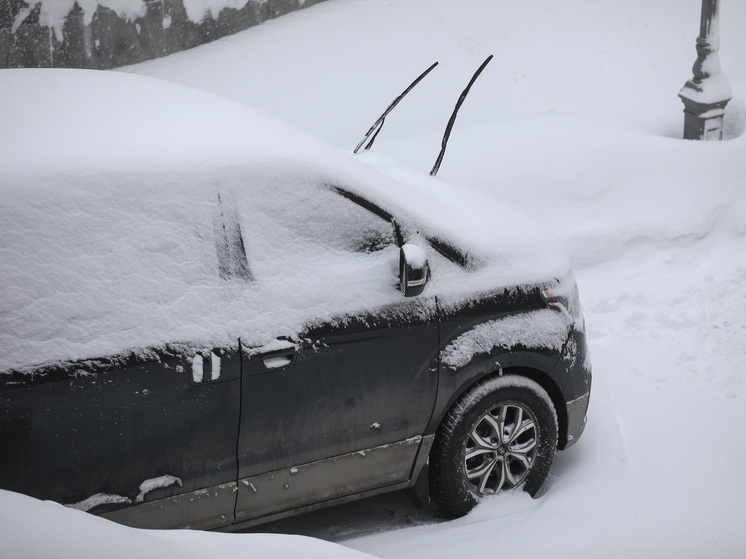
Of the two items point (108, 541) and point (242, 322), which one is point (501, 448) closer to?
point (242, 322)

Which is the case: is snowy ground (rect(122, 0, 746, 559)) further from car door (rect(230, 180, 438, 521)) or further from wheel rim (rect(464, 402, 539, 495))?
car door (rect(230, 180, 438, 521))

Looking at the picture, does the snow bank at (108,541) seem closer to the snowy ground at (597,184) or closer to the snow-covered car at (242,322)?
the snow-covered car at (242,322)

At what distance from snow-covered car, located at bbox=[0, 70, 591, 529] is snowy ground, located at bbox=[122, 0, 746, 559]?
1.23 ft

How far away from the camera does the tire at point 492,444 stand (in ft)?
12.5

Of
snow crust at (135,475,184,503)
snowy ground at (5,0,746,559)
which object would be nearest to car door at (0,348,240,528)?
snow crust at (135,475,184,503)

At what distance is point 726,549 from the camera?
3736 millimetres

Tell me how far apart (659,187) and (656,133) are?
4.55 ft

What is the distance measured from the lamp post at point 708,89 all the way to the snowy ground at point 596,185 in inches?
10.9

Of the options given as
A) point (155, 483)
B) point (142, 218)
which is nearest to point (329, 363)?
point (155, 483)

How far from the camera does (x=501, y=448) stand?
156 inches

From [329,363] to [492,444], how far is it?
0.96 m

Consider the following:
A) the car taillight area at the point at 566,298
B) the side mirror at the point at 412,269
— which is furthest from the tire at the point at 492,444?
the side mirror at the point at 412,269

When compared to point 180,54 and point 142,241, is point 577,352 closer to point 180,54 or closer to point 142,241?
point 142,241

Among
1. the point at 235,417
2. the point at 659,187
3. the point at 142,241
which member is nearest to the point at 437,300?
the point at 235,417
